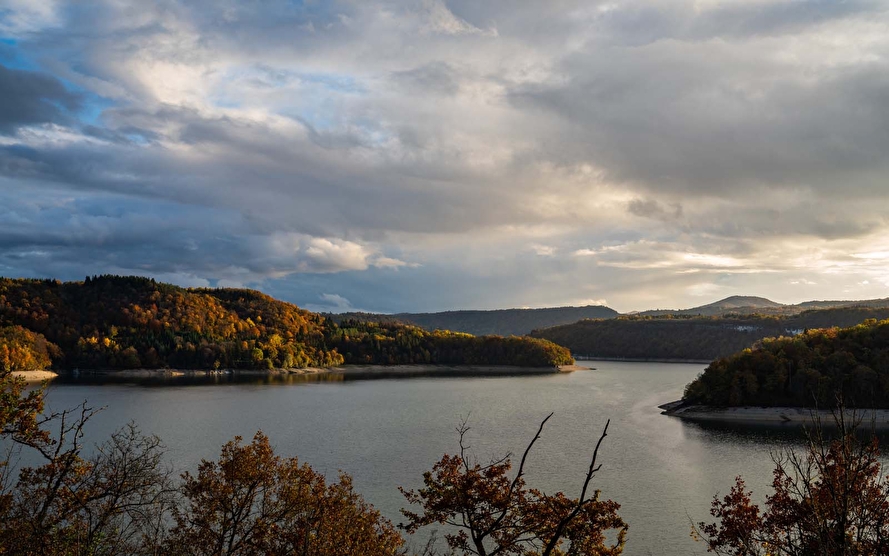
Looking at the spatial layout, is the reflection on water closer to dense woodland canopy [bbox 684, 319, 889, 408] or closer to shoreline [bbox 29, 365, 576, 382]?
dense woodland canopy [bbox 684, 319, 889, 408]

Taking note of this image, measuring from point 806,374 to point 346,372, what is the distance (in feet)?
371

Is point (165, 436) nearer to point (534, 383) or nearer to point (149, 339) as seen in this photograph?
point (534, 383)

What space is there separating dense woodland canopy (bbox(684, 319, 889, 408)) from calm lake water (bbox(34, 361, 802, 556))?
946 cm

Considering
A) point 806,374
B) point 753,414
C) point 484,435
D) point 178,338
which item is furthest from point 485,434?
point 178,338

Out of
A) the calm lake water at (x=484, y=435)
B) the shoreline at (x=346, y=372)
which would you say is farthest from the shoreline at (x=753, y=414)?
the shoreline at (x=346, y=372)

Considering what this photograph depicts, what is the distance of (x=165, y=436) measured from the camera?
56.2 m

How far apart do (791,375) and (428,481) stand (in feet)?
263

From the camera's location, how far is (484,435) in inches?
2397

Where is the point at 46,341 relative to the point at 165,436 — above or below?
above

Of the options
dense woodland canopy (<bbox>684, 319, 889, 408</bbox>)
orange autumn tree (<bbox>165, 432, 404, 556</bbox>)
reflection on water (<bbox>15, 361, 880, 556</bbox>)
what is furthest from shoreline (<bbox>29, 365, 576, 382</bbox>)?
orange autumn tree (<bbox>165, 432, 404, 556</bbox>)

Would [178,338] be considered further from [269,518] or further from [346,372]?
[269,518]

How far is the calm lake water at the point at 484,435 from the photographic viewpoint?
125 feet

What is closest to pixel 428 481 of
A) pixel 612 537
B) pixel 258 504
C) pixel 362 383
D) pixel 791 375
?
pixel 258 504

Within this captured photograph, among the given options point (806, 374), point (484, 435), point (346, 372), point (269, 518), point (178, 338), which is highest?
point (178, 338)
